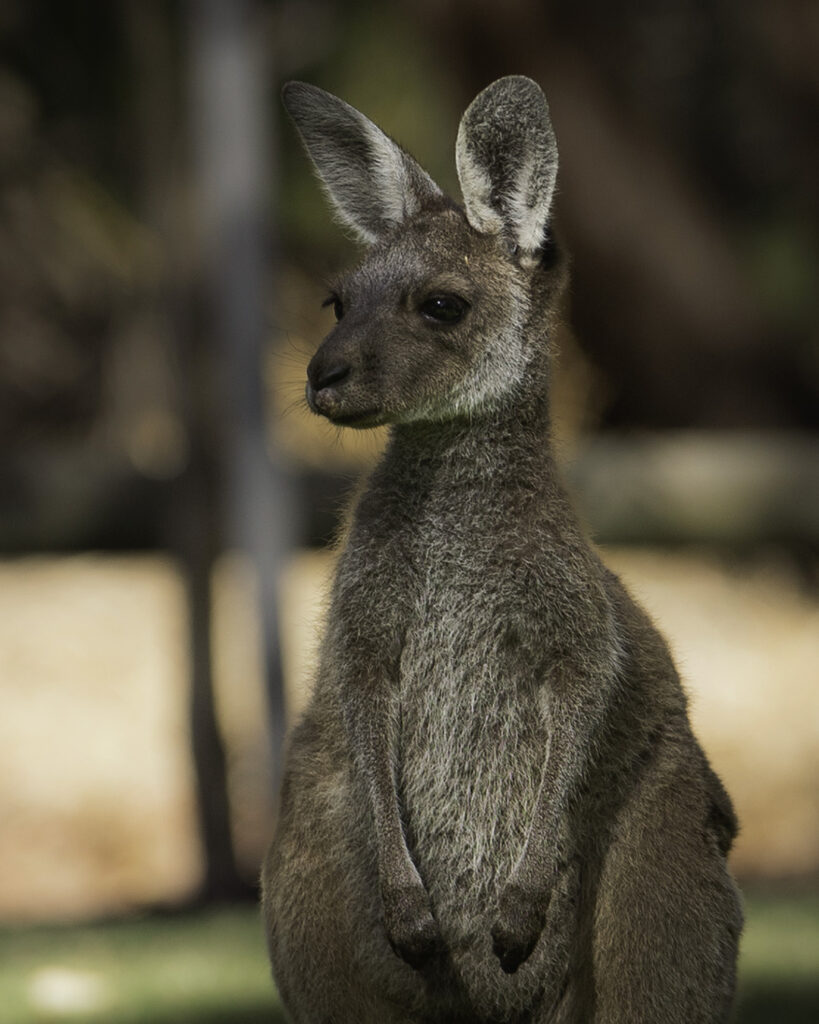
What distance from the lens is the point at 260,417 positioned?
20.1ft

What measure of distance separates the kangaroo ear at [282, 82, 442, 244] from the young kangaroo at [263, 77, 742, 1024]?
1.3 inches

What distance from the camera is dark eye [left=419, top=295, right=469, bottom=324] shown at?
324 cm

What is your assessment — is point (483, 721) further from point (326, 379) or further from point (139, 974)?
point (139, 974)

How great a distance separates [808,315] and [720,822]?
6.72 m

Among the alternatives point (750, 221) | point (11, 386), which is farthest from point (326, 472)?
point (11, 386)

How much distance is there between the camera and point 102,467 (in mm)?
6223

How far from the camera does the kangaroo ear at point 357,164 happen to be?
11.0ft

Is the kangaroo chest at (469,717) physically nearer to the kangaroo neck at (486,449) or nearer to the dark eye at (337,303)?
the kangaroo neck at (486,449)

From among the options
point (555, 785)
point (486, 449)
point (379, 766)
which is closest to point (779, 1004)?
point (555, 785)

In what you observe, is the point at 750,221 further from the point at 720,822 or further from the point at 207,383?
the point at 720,822

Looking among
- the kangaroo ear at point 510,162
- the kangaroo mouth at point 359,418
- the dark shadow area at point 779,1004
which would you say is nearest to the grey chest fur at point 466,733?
the kangaroo mouth at point 359,418

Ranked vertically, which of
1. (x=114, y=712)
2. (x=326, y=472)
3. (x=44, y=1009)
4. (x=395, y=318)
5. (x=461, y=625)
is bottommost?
(x=114, y=712)

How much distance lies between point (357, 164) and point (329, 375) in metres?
0.55

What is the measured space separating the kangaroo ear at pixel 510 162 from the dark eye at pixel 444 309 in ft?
0.55
